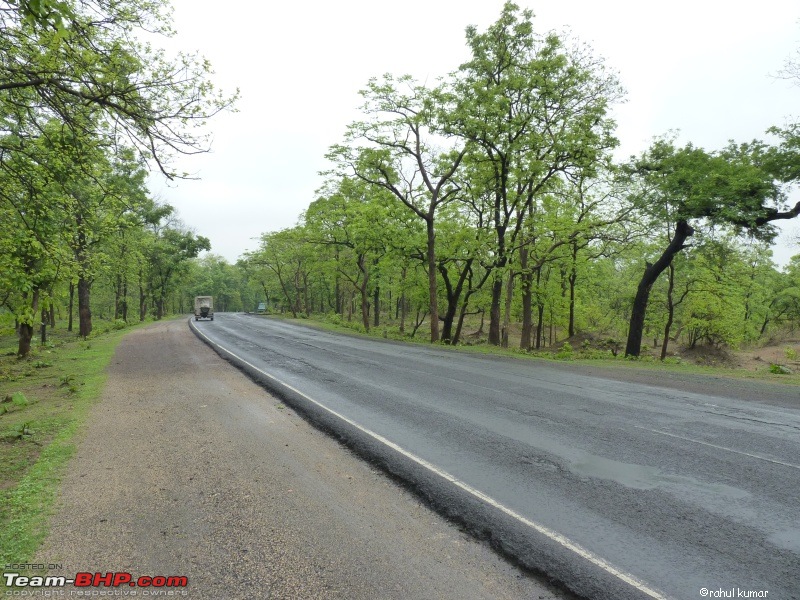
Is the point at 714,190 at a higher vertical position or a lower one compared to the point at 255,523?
higher

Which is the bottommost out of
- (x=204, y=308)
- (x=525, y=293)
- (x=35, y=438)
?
(x=35, y=438)

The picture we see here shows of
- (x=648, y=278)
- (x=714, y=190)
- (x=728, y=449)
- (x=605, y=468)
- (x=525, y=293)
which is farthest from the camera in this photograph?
(x=525, y=293)

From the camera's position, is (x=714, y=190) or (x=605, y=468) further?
(x=714, y=190)

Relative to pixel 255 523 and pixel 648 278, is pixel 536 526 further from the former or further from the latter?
pixel 648 278

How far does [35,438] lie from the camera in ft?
22.1

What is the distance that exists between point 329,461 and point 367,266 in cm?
3253

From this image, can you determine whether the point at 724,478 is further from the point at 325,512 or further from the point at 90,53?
the point at 90,53

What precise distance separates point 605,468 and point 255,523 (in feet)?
13.5

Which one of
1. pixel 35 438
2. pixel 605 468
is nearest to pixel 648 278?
pixel 605 468

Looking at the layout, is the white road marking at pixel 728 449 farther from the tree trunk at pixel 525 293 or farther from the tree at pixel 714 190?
the tree trunk at pixel 525 293

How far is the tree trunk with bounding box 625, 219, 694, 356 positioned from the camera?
19.2 meters

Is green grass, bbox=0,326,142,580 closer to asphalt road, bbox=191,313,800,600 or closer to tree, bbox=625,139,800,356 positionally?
asphalt road, bbox=191,313,800,600

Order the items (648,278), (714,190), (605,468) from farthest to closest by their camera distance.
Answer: (648,278) < (714,190) < (605,468)

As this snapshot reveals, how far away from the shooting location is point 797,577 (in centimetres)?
327
